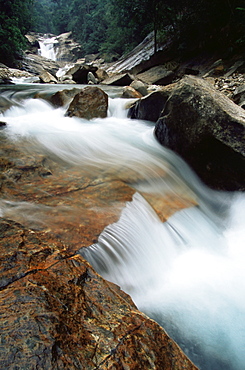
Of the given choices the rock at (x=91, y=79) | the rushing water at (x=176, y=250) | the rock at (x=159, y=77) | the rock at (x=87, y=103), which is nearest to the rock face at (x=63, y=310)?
the rushing water at (x=176, y=250)

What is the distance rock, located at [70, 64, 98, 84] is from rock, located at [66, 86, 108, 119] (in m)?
10.8

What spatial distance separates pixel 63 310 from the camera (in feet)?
3.88

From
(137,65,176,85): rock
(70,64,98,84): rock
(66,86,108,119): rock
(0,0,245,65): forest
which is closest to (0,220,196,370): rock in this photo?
(66,86,108,119): rock

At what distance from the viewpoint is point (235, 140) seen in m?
3.73

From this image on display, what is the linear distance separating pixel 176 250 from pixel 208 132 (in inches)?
85.3

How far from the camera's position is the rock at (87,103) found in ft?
21.8

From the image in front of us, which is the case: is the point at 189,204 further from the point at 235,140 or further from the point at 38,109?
the point at 38,109

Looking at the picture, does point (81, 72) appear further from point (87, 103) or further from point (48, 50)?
point (48, 50)

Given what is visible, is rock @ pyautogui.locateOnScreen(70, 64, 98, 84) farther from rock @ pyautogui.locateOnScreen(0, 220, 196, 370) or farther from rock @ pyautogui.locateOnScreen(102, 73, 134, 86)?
rock @ pyautogui.locateOnScreen(0, 220, 196, 370)

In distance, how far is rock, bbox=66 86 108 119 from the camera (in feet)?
21.8

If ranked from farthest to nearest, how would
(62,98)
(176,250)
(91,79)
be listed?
(91,79) → (62,98) → (176,250)

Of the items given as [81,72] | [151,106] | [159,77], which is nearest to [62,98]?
[151,106]

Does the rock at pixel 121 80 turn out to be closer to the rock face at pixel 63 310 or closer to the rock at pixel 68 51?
the rock face at pixel 63 310

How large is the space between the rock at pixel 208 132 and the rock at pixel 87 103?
113 inches
